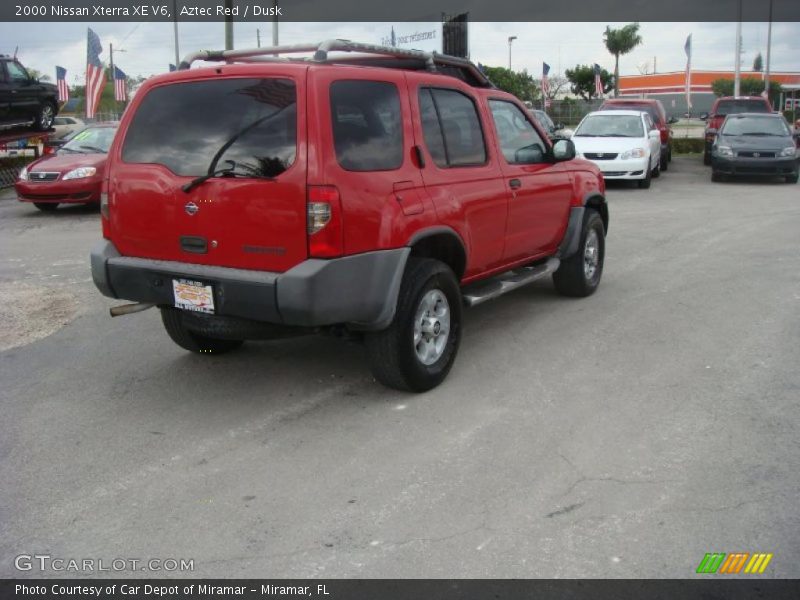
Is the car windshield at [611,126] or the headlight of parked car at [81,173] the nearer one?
the headlight of parked car at [81,173]

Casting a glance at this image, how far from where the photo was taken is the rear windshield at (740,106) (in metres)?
23.5

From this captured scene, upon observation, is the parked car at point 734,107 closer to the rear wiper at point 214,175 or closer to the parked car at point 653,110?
the parked car at point 653,110

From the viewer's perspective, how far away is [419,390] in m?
5.08

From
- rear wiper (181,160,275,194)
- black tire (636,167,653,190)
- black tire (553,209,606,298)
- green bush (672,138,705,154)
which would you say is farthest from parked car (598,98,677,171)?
rear wiper (181,160,275,194)

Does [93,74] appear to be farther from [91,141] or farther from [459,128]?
[459,128]

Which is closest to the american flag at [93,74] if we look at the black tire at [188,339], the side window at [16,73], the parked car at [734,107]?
the side window at [16,73]

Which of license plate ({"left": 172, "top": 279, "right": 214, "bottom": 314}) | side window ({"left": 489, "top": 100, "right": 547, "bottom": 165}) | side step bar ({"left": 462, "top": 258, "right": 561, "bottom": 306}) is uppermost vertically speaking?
side window ({"left": 489, "top": 100, "right": 547, "bottom": 165})

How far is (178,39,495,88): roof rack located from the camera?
4.77 metres

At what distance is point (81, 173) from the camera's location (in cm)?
1373

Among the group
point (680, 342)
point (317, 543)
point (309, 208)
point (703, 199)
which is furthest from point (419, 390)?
point (703, 199)

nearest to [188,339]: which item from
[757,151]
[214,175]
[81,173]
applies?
[214,175]

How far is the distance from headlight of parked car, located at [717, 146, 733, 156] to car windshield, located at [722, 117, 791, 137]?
A: 69cm

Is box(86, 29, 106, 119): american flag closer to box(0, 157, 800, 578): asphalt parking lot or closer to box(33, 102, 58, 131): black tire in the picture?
box(33, 102, 58, 131): black tire

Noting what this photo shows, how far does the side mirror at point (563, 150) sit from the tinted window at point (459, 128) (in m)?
1.11
